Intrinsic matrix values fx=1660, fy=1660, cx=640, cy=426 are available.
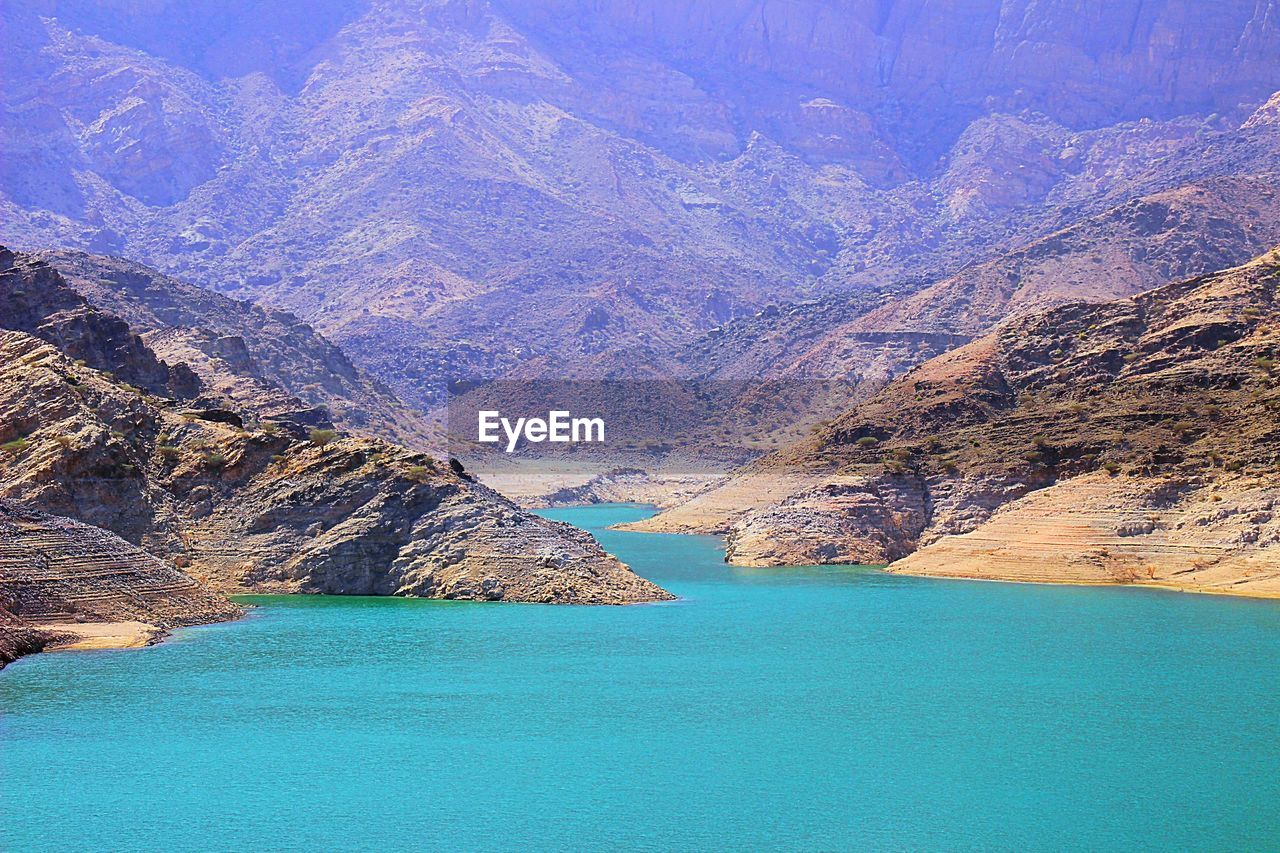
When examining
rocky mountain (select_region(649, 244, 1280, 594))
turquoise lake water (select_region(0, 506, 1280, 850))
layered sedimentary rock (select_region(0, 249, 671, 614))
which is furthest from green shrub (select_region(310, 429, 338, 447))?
rocky mountain (select_region(649, 244, 1280, 594))

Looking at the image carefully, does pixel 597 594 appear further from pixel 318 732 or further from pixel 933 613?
pixel 318 732

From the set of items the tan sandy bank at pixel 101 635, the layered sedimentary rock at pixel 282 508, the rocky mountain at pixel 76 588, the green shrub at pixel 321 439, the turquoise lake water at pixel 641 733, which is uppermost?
the green shrub at pixel 321 439

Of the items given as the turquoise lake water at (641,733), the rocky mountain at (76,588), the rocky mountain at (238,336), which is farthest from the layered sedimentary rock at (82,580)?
the rocky mountain at (238,336)

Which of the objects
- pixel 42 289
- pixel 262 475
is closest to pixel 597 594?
pixel 262 475

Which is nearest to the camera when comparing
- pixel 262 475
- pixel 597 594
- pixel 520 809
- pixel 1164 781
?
pixel 520 809

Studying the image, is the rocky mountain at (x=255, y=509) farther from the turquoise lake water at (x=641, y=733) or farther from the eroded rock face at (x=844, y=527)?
the eroded rock face at (x=844, y=527)
